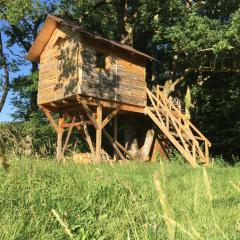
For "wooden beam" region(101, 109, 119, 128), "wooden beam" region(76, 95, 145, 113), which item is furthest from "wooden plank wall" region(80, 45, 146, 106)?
"wooden beam" region(101, 109, 119, 128)

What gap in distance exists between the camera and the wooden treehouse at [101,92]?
17969 millimetres

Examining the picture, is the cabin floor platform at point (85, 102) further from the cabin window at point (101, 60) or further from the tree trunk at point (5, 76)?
the tree trunk at point (5, 76)

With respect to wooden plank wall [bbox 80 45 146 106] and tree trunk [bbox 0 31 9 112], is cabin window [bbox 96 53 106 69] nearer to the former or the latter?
wooden plank wall [bbox 80 45 146 106]

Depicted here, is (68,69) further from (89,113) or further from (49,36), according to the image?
(49,36)

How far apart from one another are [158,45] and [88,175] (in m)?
18.9

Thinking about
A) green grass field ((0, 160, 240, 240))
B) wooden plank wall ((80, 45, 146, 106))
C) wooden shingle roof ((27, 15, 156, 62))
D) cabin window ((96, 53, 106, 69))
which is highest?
wooden shingle roof ((27, 15, 156, 62))

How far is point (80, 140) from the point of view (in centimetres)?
2472

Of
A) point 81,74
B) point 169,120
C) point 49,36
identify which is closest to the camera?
point 81,74

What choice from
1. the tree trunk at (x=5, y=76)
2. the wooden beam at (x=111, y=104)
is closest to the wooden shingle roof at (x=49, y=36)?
the wooden beam at (x=111, y=104)

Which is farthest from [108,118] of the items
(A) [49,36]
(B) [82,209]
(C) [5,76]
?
(B) [82,209]

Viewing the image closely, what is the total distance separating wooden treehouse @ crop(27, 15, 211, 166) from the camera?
707 inches

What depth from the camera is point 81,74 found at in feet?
57.8

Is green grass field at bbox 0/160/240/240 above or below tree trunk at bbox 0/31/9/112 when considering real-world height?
below

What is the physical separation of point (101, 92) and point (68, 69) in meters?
1.85
